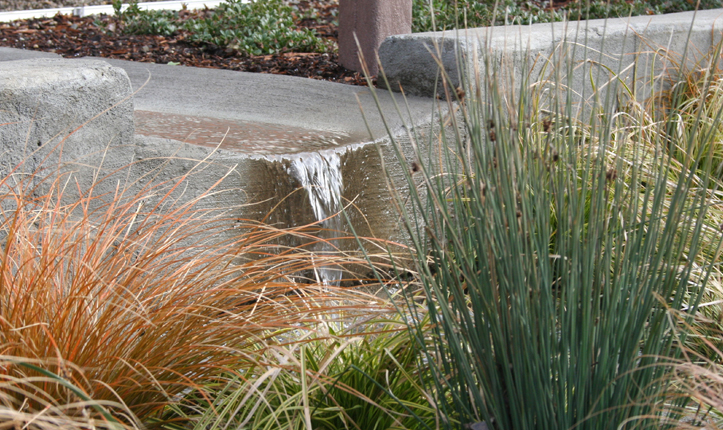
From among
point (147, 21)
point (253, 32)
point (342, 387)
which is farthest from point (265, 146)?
point (147, 21)

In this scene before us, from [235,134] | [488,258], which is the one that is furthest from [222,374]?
[235,134]

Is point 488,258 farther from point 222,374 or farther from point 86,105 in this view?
point 86,105

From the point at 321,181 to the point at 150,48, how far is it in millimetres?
4051

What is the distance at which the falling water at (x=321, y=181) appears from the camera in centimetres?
262

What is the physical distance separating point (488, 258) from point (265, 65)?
182 inches

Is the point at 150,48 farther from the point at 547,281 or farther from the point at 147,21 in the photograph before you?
the point at 547,281

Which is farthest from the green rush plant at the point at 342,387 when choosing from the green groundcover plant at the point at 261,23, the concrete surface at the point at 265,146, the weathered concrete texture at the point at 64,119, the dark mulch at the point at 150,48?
the green groundcover plant at the point at 261,23

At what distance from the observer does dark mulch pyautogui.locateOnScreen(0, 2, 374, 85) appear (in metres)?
5.43

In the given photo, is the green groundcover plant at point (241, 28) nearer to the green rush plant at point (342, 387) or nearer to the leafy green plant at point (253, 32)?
the leafy green plant at point (253, 32)

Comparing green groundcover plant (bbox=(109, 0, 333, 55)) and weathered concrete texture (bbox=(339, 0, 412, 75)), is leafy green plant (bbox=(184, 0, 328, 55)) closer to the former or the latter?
green groundcover plant (bbox=(109, 0, 333, 55))

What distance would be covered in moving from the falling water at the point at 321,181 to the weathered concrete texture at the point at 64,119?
26.1 inches

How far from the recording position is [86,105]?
85.9 inches

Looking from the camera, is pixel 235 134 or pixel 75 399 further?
pixel 235 134

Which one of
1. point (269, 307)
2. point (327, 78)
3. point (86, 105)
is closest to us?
point (269, 307)
